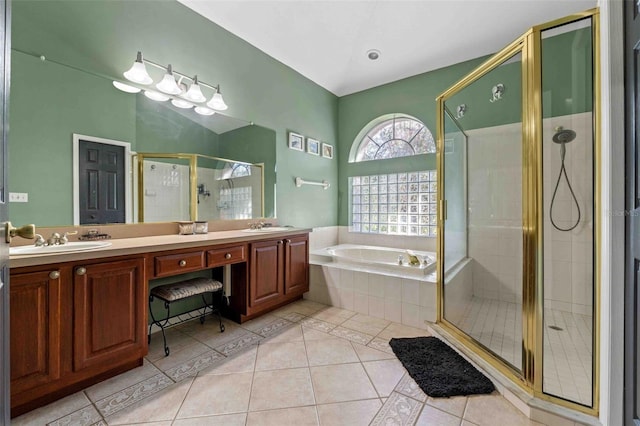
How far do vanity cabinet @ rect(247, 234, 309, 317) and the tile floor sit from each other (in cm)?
38

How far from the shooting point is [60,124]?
1.74 metres

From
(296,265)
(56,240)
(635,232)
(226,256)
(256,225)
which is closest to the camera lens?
(635,232)

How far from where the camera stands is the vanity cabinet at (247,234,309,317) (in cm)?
244

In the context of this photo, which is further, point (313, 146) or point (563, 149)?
point (313, 146)

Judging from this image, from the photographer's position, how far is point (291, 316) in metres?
2.60

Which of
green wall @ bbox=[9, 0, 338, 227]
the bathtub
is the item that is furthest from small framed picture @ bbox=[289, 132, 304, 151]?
the bathtub

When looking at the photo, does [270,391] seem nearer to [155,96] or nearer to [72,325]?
[72,325]

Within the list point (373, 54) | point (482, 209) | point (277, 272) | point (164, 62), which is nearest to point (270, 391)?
point (277, 272)

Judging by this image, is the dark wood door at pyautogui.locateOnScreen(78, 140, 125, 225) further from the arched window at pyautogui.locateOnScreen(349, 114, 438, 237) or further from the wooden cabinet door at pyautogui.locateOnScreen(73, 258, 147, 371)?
the arched window at pyautogui.locateOnScreen(349, 114, 438, 237)

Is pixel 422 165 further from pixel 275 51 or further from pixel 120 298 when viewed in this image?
pixel 120 298

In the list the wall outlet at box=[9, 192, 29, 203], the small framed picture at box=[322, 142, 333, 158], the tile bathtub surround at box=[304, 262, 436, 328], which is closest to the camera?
the wall outlet at box=[9, 192, 29, 203]

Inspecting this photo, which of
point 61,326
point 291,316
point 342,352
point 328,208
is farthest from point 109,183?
point 328,208

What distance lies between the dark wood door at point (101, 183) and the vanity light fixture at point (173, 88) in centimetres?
52

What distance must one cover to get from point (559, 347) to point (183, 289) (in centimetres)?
255
